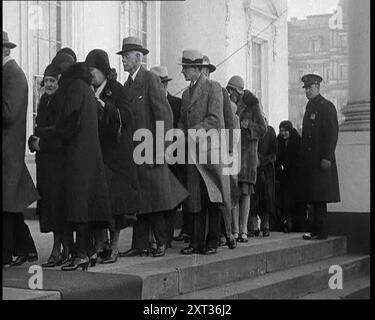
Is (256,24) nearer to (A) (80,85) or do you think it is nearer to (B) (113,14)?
(B) (113,14)

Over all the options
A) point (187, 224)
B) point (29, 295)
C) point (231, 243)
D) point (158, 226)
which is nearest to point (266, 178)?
point (187, 224)

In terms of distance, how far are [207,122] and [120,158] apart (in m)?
0.90

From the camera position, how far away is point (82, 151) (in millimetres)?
5168

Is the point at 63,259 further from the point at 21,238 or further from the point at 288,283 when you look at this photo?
the point at 288,283

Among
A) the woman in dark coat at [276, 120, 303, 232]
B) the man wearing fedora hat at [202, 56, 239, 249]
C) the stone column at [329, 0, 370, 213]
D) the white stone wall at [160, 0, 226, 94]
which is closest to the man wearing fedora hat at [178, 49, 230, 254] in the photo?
the man wearing fedora hat at [202, 56, 239, 249]

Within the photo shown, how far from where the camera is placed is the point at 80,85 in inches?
204

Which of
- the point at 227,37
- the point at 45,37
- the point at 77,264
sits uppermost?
the point at 45,37

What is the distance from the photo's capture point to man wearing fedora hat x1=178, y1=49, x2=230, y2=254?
621 centimetres

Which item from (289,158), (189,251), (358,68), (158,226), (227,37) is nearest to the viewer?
(158,226)

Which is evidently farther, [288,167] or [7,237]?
[288,167]

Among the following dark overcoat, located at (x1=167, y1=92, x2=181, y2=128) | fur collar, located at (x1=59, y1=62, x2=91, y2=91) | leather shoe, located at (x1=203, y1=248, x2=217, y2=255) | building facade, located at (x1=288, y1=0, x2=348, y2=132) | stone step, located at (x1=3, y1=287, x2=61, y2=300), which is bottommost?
stone step, located at (x1=3, y1=287, x2=61, y2=300)

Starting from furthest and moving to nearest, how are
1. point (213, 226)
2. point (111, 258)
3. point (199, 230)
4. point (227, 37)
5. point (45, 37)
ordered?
point (45, 37) < point (227, 37) < point (213, 226) < point (199, 230) < point (111, 258)

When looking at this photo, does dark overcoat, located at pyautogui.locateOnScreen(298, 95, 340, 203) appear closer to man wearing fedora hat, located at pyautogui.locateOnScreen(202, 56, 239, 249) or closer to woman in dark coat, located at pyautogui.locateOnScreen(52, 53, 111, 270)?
man wearing fedora hat, located at pyautogui.locateOnScreen(202, 56, 239, 249)
